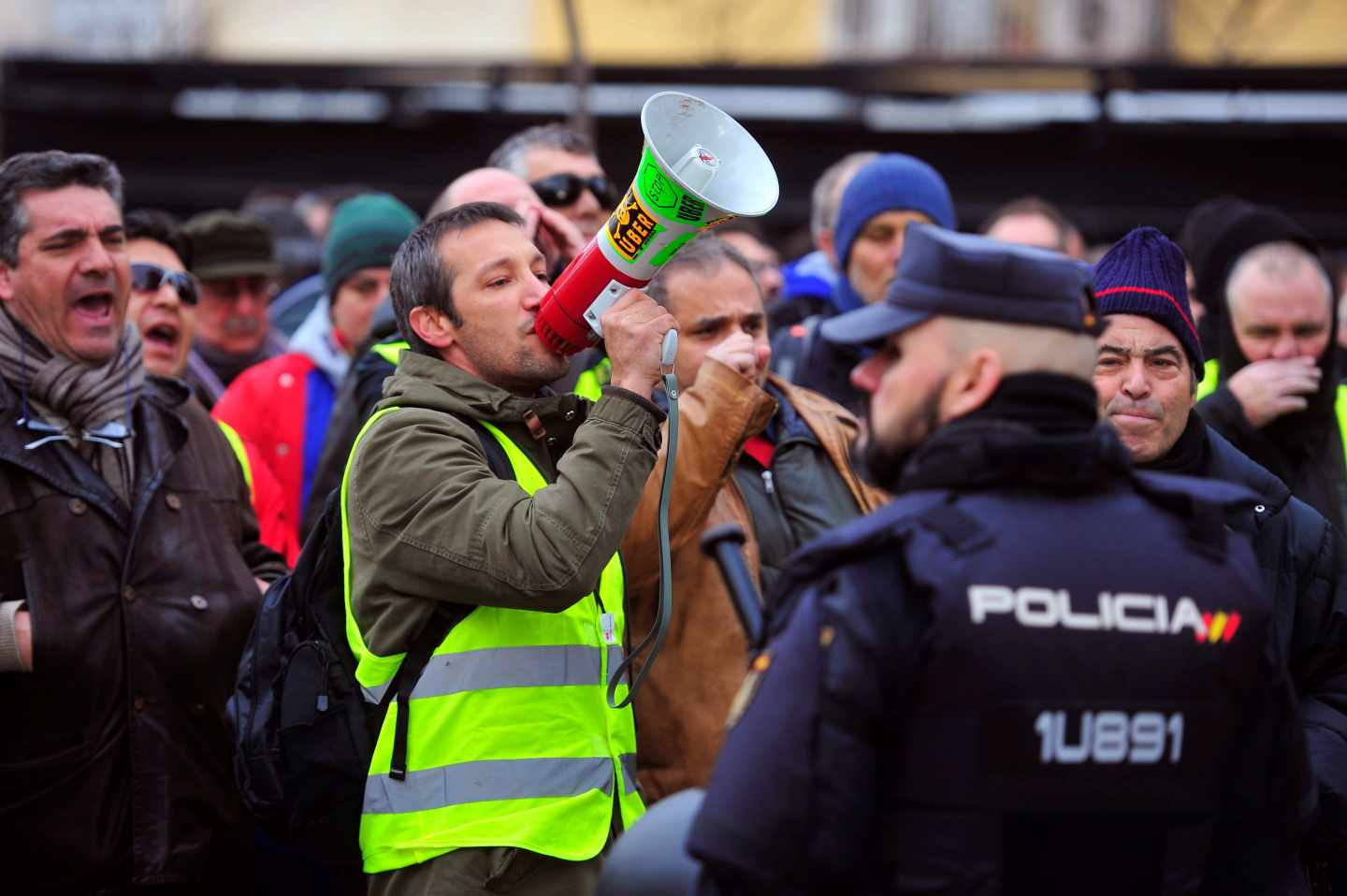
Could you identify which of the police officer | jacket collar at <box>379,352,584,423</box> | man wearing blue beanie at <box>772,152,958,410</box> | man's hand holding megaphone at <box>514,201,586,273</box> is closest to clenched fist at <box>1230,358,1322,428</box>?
man wearing blue beanie at <box>772,152,958,410</box>

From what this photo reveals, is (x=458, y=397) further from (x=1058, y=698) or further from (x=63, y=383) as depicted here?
(x=1058, y=698)

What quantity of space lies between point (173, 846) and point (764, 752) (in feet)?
7.49

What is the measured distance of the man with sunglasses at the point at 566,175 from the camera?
527cm

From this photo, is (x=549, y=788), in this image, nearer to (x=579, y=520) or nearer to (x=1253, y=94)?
(x=579, y=520)

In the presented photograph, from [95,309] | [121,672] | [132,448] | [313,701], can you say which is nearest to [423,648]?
[313,701]

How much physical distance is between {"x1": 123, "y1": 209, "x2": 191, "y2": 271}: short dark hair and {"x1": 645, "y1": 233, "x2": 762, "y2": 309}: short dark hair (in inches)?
86.5

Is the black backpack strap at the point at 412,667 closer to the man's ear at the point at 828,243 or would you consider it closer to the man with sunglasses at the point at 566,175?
the man with sunglasses at the point at 566,175

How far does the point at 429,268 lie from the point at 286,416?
222 centimetres

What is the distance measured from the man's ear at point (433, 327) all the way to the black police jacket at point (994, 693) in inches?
55.0

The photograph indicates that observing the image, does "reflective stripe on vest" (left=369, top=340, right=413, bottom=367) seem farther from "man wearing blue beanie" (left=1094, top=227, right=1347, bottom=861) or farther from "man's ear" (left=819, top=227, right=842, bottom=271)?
"man's ear" (left=819, top=227, right=842, bottom=271)

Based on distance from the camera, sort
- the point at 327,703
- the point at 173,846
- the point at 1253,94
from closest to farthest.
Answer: the point at 327,703
the point at 173,846
the point at 1253,94

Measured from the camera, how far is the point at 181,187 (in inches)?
562

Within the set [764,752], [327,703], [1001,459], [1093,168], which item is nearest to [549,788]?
[327,703]

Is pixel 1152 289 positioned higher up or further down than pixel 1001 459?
higher up
